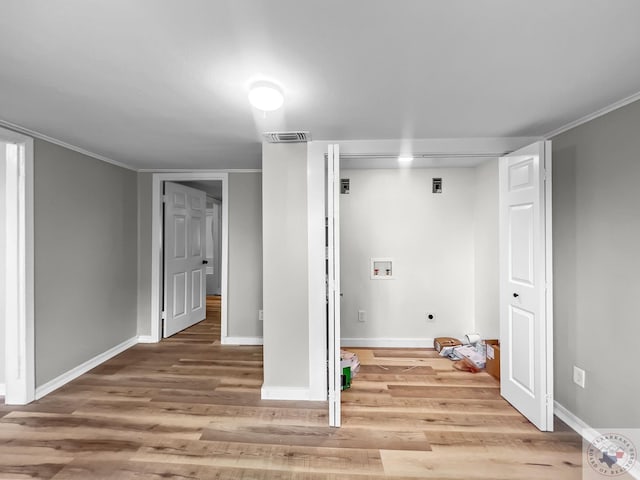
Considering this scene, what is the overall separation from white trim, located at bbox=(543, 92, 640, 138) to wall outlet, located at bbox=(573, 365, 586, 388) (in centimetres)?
176

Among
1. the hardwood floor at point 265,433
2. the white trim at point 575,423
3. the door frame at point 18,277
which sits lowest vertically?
the hardwood floor at point 265,433

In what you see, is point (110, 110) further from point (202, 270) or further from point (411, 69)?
point (202, 270)

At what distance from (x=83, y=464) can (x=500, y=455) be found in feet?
8.61

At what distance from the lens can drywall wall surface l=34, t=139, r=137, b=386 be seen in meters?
2.81

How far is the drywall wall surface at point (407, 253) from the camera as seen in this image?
4.05 metres

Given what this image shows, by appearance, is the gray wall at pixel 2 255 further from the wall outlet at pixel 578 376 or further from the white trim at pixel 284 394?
the wall outlet at pixel 578 376

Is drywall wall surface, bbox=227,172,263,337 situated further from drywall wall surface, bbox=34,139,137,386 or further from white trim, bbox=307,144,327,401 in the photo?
white trim, bbox=307,144,327,401

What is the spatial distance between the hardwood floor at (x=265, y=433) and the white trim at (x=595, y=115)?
7.25 feet

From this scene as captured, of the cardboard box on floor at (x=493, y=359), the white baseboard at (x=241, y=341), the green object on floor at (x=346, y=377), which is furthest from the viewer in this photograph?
the white baseboard at (x=241, y=341)

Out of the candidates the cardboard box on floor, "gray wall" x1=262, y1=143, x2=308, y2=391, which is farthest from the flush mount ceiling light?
the cardboard box on floor

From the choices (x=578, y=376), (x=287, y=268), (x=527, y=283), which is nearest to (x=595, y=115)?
(x=527, y=283)

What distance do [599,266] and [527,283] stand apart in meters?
0.44

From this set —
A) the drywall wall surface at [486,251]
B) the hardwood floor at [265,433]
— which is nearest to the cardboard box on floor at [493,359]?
the hardwood floor at [265,433]

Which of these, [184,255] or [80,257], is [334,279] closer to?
[80,257]
